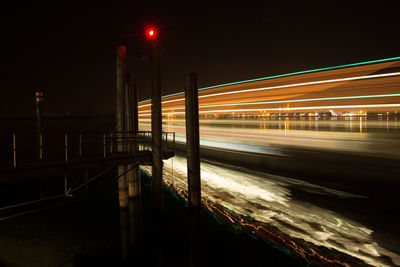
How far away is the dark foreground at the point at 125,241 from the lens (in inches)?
315

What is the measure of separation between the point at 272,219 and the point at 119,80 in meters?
8.57

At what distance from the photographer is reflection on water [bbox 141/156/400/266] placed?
317 inches

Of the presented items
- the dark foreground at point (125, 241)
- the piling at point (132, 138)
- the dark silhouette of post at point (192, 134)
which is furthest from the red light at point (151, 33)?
the dark foreground at point (125, 241)

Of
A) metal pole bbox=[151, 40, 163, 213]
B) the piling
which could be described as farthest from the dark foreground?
metal pole bbox=[151, 40, 163, 213]

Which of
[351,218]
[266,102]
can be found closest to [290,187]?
[351,218]

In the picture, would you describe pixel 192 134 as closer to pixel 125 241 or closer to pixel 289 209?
pixel 125 241

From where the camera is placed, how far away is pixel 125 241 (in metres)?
9.20

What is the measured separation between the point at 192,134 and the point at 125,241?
484 centimetres

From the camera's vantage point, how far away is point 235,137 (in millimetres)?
37375

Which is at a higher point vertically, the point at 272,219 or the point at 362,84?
the point at 362,84

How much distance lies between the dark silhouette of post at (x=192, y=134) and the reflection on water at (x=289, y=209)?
9.42 ft

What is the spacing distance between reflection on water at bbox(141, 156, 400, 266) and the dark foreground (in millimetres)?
1759

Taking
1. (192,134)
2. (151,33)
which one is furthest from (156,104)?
(151,33)

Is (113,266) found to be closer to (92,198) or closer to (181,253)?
(181,253)
